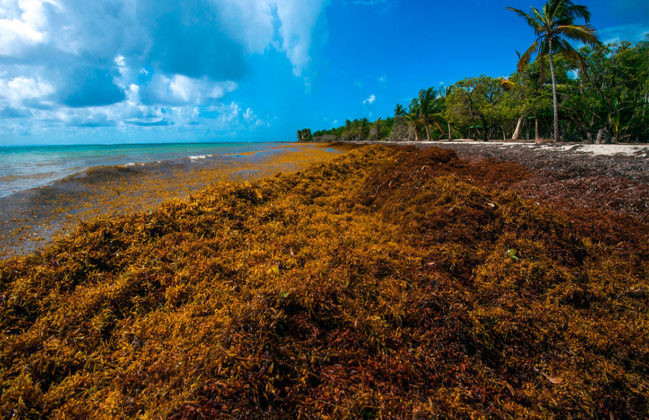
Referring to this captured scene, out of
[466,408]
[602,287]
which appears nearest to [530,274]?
[602,287]

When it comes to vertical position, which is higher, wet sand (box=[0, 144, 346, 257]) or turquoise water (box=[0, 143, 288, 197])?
turquoise water (box=[0, 143, 288, 197])

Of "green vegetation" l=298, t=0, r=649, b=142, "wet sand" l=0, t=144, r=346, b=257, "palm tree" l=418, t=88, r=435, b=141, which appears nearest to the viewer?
"wet sand" l=0, t=144, r=346, b=257

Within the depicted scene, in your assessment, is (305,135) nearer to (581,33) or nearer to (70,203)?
(581,33)

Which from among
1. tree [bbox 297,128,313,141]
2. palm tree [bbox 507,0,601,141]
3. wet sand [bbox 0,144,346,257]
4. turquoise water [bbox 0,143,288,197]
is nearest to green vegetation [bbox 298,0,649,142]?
palm tree [bbox 507,0,601,141]

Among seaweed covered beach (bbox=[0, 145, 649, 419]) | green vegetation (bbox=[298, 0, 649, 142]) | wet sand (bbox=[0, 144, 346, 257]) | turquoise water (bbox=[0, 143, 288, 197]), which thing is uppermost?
green vegetation (bbox=[298, 0, 649, 142])

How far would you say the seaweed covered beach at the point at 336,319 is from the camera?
151 centimetres

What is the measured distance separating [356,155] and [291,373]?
1079 cm

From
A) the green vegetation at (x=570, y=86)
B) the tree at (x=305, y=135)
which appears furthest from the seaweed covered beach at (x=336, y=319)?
the tree at (x=305, y=135)

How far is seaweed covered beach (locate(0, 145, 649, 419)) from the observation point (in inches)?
59.5

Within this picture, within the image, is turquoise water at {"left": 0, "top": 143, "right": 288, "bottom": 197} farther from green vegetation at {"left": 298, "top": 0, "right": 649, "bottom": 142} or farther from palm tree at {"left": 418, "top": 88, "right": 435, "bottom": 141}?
palm tree at {"left": 418, "top": 88, "right": 435, "bottom": 141}

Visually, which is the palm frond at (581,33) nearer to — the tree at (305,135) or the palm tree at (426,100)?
the palm tree at (426,100)

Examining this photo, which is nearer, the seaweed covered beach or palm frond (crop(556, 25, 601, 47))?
the seaweed covered beach

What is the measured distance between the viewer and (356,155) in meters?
11.4

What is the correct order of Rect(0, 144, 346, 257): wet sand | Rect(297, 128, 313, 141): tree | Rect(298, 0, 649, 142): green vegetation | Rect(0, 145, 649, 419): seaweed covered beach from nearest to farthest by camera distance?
1. Rect(0, 145, 649, 419): seaweed covered beach
2. Rect(0, 144, 346, 257): wet sand
3. Rect(298, 0, 649, 142): green vegetation
4. Rect(297, 128, 313, 141): tree
